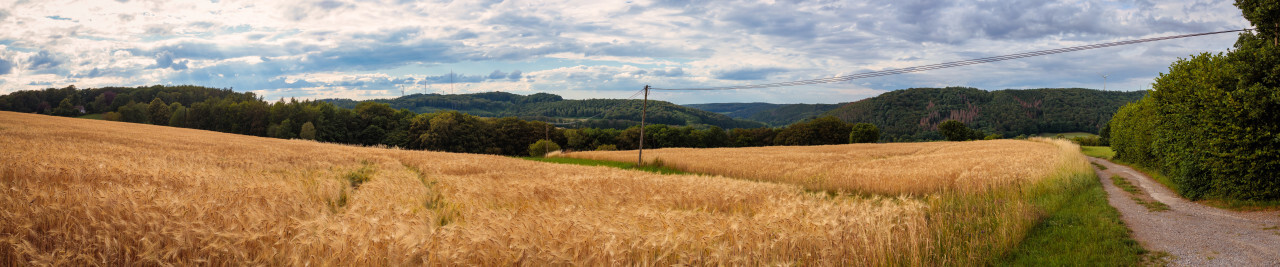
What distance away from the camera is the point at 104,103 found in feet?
363

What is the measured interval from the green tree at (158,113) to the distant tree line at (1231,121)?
5244 inches

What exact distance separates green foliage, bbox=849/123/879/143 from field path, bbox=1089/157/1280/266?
8926 cm

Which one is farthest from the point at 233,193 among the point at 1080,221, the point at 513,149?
the point at 513,149

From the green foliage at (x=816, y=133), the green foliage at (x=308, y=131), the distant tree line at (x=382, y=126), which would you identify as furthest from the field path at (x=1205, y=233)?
the green foliage at (x=308, y=131)

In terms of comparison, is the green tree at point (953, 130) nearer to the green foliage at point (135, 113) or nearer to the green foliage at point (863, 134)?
the green foliage at point (863, 134)

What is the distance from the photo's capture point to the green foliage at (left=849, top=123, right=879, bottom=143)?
102m

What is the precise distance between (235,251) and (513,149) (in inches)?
3656

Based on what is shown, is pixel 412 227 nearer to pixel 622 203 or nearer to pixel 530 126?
pixel 622 203

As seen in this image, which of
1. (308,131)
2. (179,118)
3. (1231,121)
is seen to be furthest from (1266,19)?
(179,118)

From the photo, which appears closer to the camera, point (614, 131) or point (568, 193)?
point (568, 193)

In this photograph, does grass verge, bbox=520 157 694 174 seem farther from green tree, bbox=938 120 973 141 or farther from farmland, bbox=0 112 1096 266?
green tree, bbox=938 120 973 141

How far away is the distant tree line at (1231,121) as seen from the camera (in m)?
14.0

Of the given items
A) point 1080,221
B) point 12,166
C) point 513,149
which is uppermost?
point 12,166

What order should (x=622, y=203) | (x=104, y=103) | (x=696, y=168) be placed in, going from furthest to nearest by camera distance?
(x=104, y=103) < (x=696, y=168) < (x=622, y=203)
